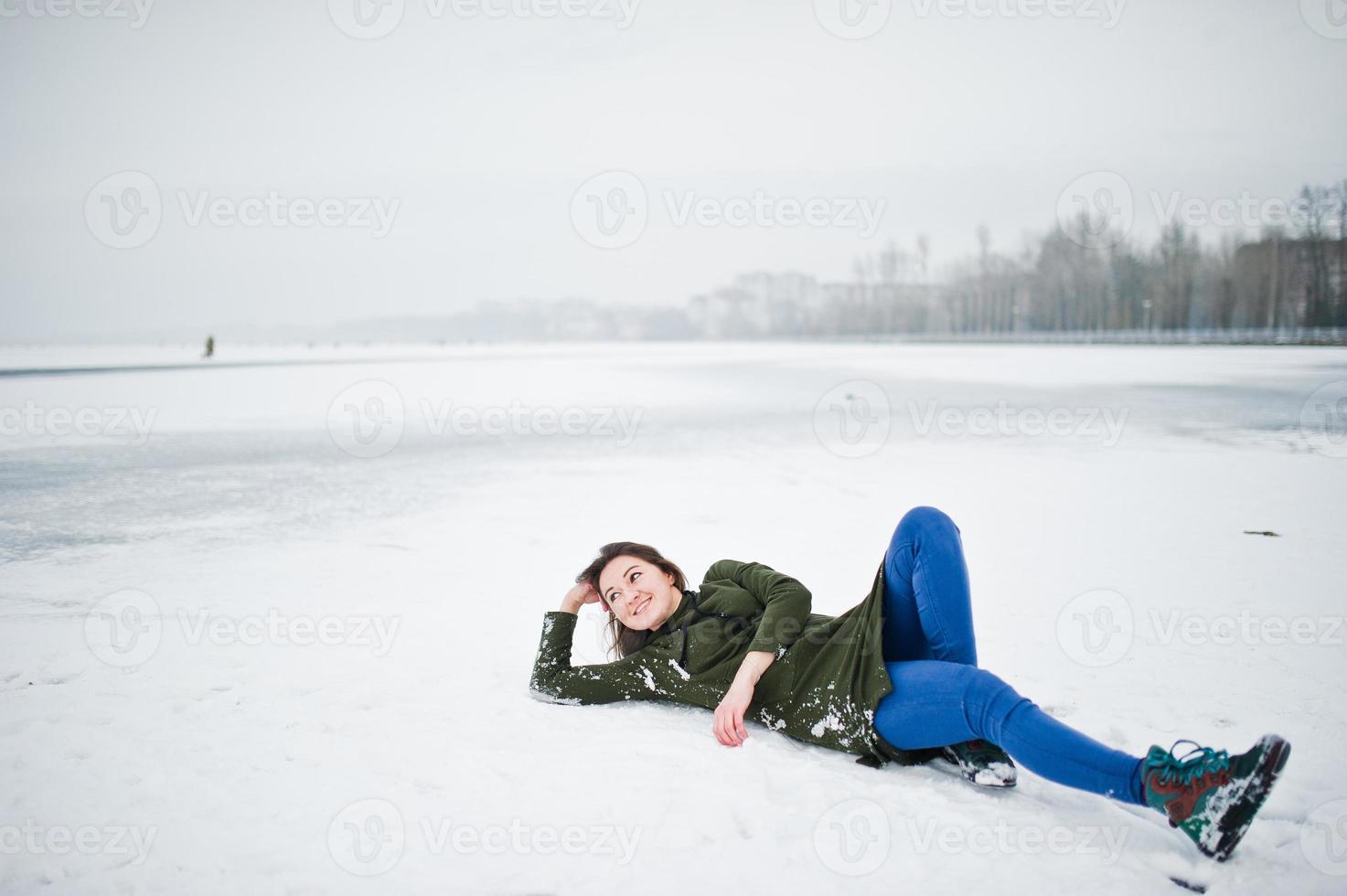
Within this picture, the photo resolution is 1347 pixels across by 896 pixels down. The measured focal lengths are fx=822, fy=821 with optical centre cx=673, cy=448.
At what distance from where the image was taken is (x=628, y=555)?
3.03m

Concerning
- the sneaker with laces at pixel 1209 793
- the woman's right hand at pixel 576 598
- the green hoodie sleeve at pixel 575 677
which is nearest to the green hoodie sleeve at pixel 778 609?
the green hoodie sleeve at pixel 575 677

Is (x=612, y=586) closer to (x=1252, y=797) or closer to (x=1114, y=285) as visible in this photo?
(x=1252, y=797)

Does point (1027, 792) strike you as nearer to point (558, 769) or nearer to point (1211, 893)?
point (1211, 893)

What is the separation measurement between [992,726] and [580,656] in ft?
7.11

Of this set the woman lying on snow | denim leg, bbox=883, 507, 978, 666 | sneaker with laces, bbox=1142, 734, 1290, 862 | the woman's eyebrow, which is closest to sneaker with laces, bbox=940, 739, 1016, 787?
the woman lying on snow

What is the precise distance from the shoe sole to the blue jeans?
0.23 m

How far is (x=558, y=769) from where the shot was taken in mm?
2846

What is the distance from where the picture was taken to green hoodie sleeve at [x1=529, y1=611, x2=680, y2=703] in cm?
326

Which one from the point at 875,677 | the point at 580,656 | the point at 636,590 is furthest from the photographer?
the point at 580,656

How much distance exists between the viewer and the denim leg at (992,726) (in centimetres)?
220

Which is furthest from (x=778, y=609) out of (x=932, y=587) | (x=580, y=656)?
(x=580, y=656)

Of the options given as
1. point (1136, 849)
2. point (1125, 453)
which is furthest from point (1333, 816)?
point (1125, 453)

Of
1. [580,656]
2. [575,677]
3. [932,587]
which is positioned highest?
[932,587]

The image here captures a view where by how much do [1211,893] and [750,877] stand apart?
1180mm
